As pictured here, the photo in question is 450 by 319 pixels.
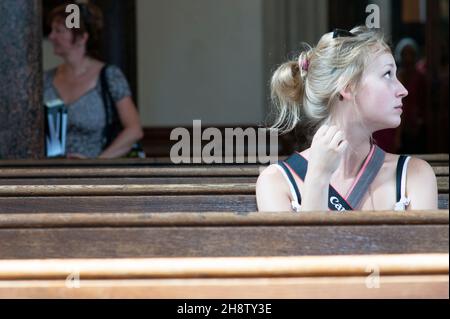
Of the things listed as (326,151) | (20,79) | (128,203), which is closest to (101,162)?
(20,79)

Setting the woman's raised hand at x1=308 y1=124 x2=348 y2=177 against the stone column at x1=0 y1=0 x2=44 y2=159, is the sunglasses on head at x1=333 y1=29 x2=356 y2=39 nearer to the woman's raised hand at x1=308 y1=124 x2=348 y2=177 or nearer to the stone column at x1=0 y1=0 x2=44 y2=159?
the woman's raised hand at x1=308 y1=124 x2=348 y2=177

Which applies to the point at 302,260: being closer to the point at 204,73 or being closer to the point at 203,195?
the point at 203,195

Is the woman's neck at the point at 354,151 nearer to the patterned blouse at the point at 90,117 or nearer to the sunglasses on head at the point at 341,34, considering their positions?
the sunglasses on head at the point at 341,34

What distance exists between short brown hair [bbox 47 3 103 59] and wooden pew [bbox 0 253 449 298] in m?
3.16

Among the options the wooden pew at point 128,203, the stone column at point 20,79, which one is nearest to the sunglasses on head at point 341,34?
the wooden pew at point 128,203

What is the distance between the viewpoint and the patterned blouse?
5.03 metres

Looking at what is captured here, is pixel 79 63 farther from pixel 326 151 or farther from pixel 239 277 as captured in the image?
pixel 239 277

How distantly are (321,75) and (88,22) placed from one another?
7.68 ft

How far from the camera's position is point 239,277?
2.01 meters

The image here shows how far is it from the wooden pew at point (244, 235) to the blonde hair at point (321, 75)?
893 mm

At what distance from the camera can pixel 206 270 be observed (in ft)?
6.63
